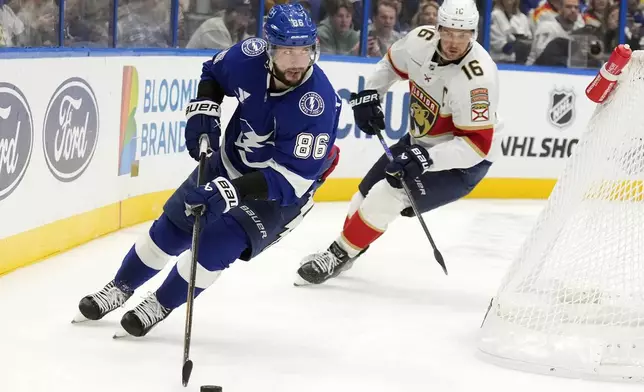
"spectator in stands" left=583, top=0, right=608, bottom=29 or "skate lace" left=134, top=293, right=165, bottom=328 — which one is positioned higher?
"spectator in stands" left=583, top=0, right=608, bottom=29

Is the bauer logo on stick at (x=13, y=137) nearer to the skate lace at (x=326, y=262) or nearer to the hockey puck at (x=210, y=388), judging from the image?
the skate lace at (x=326, y=262)

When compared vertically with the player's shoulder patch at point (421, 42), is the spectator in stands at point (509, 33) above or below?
below

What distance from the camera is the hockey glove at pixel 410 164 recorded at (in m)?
4.44

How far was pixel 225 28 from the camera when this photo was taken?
656cm

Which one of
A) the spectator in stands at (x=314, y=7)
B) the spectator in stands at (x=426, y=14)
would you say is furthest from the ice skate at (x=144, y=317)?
the spectator in stands at (x=426, y=14)

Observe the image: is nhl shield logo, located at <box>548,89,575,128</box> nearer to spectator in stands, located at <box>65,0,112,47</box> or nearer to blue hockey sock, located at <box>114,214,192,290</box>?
spectator in stands, located at <box>65,0,112,47</box>

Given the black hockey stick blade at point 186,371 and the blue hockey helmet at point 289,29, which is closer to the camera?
the black hockey stick blade at point 186,371

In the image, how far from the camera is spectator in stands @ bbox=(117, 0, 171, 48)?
227 inches

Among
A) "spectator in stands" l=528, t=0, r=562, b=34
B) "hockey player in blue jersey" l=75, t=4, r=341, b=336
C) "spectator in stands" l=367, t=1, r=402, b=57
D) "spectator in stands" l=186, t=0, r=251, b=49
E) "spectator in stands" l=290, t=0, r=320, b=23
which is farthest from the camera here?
"spectator in stands" l=528, t=0, r=562, b=34

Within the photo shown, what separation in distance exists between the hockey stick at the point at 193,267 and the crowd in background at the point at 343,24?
142 cm

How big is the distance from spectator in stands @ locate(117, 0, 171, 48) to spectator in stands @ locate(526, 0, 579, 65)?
2.75m

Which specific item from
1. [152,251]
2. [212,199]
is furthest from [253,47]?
[152,251]

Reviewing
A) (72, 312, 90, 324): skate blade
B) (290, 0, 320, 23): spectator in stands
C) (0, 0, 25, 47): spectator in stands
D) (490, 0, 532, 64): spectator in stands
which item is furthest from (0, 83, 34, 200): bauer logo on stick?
(490, 0, 532, 64): spectator in stands

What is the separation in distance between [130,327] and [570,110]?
4.83m
